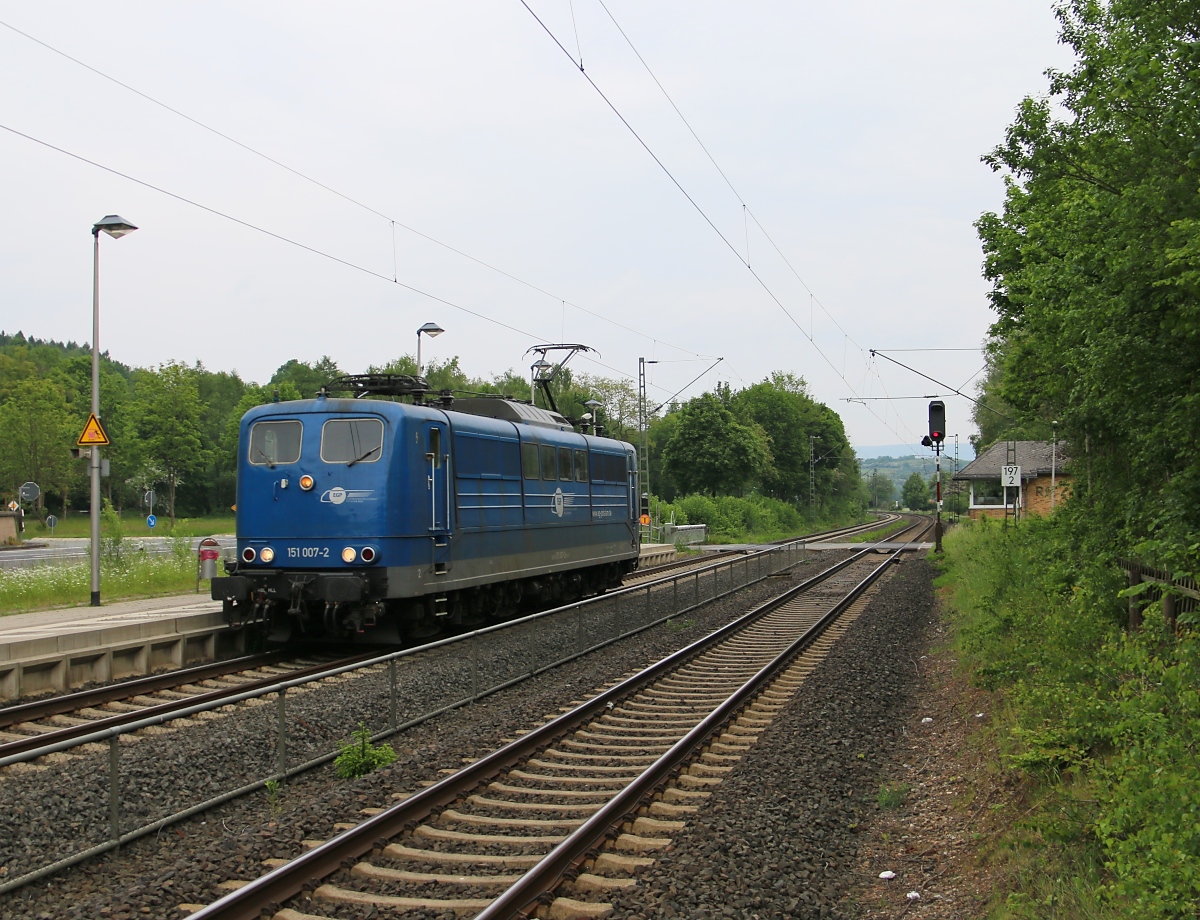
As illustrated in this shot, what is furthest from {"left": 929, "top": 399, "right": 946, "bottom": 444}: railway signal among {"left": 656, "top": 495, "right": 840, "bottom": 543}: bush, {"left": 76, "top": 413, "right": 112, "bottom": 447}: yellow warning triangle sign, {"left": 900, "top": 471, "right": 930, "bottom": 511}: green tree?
{"left": 900, "top": 471, "right": 930, "bottom": 511}: green tree

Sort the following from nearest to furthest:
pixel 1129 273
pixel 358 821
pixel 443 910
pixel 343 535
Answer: pixel 443 910 → pixel 358 821 → pixel 1129 273 → pixel 343 535

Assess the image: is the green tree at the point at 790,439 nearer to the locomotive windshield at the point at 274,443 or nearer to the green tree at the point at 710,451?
the green tree at the point at 710,451

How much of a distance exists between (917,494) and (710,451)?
10088cm

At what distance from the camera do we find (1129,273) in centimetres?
738

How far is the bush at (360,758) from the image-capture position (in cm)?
833

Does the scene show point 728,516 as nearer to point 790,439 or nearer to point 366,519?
point 790,439

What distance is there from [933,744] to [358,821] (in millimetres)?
5525

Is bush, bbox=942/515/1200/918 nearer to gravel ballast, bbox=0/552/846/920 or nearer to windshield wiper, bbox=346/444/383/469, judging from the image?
gravel ballast, bbox=0/552/846/920

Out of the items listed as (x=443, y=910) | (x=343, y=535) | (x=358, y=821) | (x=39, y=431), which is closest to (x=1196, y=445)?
(x=443, y=910)

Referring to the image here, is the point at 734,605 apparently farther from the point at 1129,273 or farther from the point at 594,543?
the point at 1129,273

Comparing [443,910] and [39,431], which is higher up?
[39,431]

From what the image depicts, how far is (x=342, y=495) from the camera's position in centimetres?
1400

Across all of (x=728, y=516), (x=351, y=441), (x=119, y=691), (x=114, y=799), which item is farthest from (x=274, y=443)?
(x=728, y=516)

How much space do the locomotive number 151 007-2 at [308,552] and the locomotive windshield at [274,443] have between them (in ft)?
4.20
